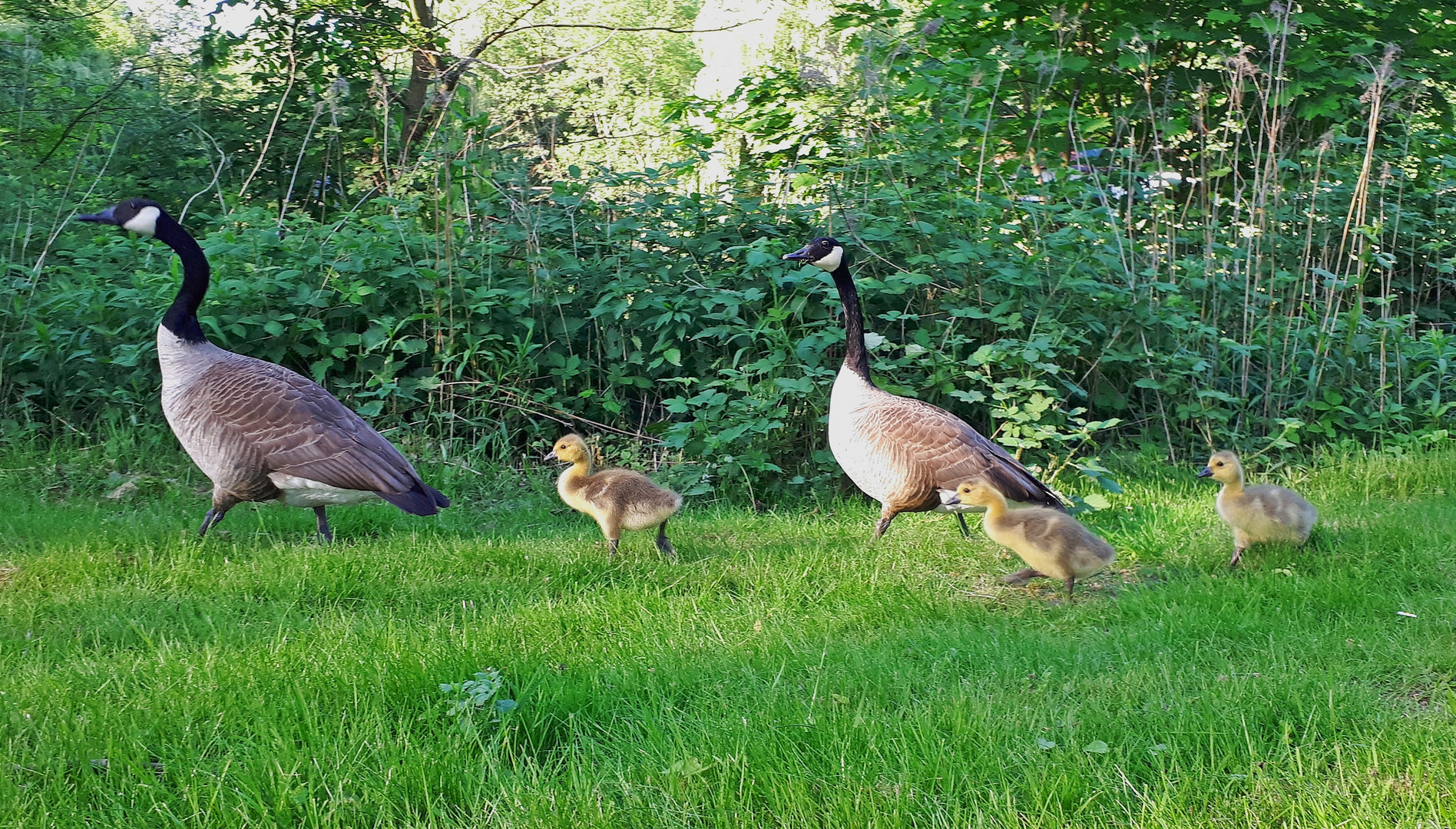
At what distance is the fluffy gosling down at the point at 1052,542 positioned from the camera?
508 cm

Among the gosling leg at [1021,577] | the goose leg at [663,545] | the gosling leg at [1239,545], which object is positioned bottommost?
the goose leg at [663,545]

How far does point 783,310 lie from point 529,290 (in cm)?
200

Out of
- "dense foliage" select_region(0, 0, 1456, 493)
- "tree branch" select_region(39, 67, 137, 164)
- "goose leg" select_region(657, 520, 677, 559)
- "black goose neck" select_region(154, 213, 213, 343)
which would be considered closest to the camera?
"goose leg" select_region(657, 520, 677, 559)

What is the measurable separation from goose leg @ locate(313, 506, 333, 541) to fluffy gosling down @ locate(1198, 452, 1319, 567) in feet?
15.7

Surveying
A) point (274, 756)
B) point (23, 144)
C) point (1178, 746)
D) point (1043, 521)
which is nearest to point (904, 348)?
point (1043, 521)

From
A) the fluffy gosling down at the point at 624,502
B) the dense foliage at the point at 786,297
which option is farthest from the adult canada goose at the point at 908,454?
the fluffy gosling down at the point at 624,502

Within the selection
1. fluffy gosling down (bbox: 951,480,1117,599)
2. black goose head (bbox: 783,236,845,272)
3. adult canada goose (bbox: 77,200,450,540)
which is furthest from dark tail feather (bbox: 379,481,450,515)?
fluffy gosling down (bbox: 951,480,1117,599)

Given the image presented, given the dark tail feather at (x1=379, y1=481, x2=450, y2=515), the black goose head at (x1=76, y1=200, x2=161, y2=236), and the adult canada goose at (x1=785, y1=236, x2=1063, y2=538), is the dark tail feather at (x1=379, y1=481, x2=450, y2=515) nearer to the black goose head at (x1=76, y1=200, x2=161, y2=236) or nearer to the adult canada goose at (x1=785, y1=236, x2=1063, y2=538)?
the adult canada goose at (x1=785, y1=236, x2=1063, y2=538)

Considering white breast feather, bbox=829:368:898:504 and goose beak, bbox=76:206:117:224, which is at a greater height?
goose beak, bbox=76:206:117:224

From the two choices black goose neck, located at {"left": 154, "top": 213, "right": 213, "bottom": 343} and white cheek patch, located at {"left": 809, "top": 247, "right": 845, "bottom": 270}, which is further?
white cheek patch, located at {"left": 809, "top": 247, "right": 845, "bottom": 270}

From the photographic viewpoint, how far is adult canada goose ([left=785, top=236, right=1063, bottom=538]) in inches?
243

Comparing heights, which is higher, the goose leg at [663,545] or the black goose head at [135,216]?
the black goose head at [135,216]

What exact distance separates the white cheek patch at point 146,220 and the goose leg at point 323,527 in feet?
7.35

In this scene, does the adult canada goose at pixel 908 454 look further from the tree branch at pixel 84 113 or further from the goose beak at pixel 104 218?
the tree branch at pixel 84 113
